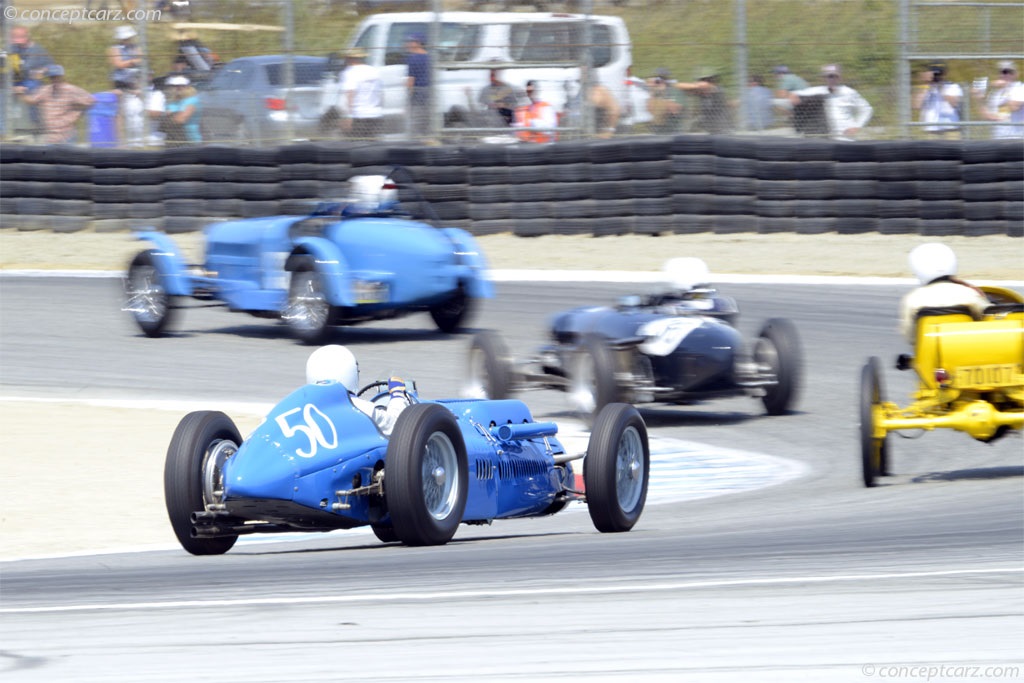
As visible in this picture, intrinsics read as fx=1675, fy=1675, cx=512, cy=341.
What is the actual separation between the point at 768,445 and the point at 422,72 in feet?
29.5

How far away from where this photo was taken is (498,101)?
17.7 meters

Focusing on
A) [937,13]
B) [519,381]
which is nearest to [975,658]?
[519,381]

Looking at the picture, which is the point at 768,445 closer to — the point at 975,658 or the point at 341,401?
the point at 341,401

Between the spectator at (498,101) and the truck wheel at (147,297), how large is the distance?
16.7ft

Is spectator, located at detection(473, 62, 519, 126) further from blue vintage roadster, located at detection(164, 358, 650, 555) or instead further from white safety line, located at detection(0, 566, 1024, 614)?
white safety line, located at detection(0, 566, 1024, 614)

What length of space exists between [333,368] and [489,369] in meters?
4.04

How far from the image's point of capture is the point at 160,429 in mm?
10172

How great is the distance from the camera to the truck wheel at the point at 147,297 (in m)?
13.6

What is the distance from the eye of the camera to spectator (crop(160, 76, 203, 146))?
18125 millimetres

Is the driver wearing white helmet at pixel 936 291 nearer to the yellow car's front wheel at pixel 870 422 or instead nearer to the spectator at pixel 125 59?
the yellow car's front wheel at pixel 870 422

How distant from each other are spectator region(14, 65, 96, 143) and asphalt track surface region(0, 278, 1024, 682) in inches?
401

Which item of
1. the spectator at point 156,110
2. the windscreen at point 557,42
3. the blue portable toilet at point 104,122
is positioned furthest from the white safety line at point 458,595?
the blue portable toilet at point 104,122

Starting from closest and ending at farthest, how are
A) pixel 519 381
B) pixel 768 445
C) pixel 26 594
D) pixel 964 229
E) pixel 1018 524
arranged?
pixel 26 594 < pixel 1018 524 < pixel 768 445 < pixel 519 381 < pixel 964 229

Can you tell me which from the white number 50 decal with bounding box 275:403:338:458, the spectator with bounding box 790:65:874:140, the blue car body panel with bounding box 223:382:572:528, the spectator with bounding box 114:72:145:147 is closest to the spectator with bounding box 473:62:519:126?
the spectator with bounding box 790:65:874:140
